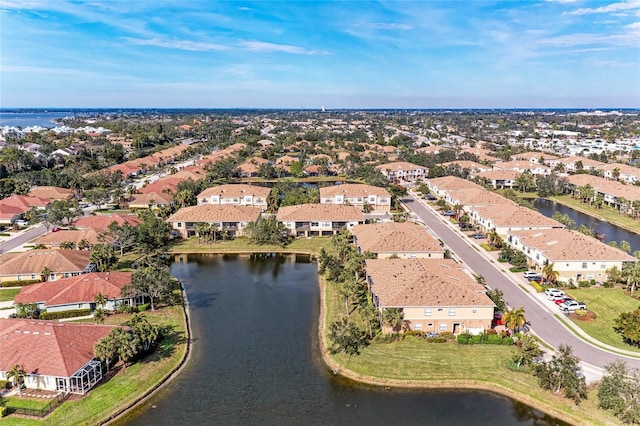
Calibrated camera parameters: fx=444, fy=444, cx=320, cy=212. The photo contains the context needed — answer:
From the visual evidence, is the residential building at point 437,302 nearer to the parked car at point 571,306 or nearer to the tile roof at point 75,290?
the parked car at point 571,306

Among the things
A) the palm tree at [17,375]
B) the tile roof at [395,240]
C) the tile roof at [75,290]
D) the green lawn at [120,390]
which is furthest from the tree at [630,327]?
the palm tree at [17,375]

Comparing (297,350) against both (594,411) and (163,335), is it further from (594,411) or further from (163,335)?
(594,411)

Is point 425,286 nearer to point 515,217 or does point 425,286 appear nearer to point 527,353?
point 527,353

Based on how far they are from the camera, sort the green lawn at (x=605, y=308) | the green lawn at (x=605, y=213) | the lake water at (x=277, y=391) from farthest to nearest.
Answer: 1. the green lawn at (x=605, y=213)
2. the green lawn at (x=605, y=308)
3. the lake water at (x=277, y=391)

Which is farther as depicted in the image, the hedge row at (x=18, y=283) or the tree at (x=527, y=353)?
the hedge row at (x=18, y=283)

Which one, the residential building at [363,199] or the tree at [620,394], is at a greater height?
the residential building at [363,199]

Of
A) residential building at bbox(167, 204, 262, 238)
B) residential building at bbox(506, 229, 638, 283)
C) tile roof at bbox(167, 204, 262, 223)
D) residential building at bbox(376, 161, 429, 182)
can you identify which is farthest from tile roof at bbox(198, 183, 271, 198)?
residential building at bbox(506, 229, 638, 283)

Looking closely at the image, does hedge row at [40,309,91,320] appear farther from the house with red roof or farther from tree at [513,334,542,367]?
tree at [513,334,542,367]

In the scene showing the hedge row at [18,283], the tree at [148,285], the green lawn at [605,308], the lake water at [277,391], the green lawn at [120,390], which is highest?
the tree at [148,285]
